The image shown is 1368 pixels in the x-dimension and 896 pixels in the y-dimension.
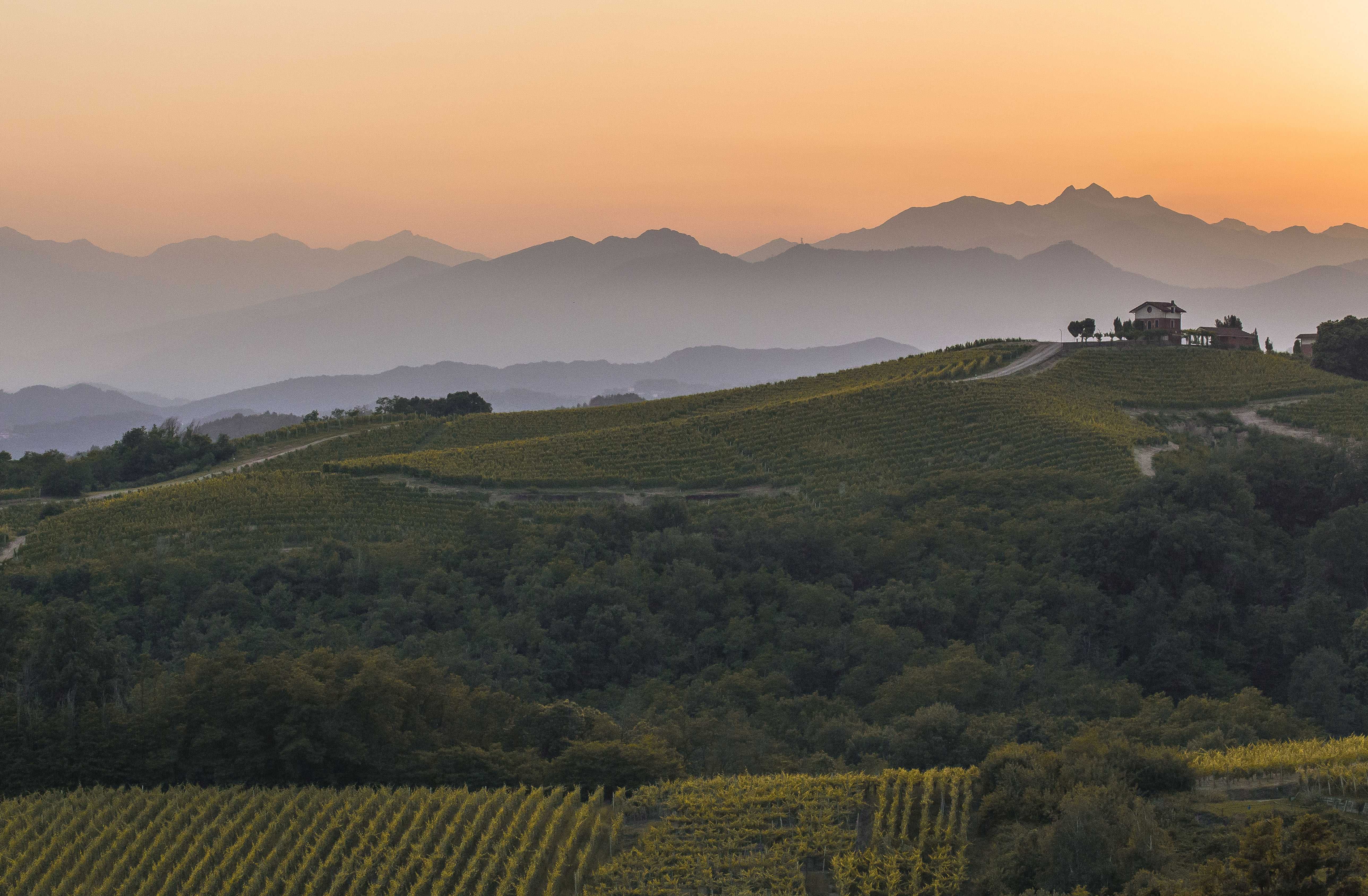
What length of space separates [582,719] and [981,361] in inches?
2216

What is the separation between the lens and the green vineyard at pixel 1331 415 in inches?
2466

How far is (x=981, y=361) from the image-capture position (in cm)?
7812

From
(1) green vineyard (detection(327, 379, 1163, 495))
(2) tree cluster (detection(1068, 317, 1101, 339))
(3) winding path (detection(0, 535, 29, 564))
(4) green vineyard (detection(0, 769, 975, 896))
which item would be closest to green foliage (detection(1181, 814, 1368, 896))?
(4) green vineyard (detection(0, 769, 975, 896))

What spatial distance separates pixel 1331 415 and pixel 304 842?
2487 inches

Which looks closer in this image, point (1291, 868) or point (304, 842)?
point (1291, 868)

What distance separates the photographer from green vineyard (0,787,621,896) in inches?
827

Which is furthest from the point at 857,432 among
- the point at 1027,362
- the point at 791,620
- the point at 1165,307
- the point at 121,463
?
the point at 121,463

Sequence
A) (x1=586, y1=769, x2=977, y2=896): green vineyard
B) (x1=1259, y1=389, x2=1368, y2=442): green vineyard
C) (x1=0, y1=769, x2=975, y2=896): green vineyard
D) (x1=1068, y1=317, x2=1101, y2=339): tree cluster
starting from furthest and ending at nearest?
1. (x1=1068, y1=317, x2=1101, y2=339): tree cluster
2. (x1=1259, y1=389, x2=1368, y2=442): green vineyard
3. (x1=0, y1=769, x2=975, y2=896): green vineyard
4. (x1=586, y1=769, x2=977, y2=896): green vineyard

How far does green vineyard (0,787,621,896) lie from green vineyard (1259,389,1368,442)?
54402 mm

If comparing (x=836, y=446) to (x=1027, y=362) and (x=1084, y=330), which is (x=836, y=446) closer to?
(x=1027, y=362)

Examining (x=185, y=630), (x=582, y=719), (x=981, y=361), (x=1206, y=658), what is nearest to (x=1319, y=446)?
(x=1206, y=658)

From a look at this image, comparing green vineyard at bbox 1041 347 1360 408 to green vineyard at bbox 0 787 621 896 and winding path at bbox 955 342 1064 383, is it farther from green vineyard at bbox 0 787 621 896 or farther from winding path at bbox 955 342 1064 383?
green vineyard at bbox 0 787 621 896

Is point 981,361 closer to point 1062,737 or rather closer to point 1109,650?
point 1109,650

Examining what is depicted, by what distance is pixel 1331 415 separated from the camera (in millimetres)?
65188
